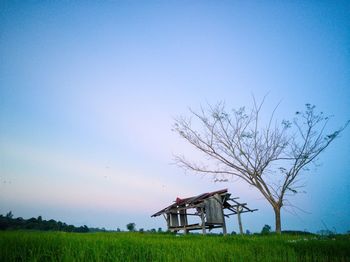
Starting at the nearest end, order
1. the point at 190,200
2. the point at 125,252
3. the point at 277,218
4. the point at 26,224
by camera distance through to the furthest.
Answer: the point at 125,252 < the point at 26,224 < the point at 277,218 < the point at 190,200

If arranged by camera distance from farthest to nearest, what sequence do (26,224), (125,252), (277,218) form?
(277,218)
(26,224)
(125,252)

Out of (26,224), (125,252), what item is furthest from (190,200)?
(125,252)

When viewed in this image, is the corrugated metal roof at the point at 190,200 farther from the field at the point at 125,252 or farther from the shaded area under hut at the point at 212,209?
the field at the point at 125,252

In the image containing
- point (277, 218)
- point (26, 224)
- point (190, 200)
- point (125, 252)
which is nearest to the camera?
point (125, 252)

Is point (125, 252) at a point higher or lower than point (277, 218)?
higher

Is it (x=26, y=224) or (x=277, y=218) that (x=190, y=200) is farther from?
(x=26, y=224)

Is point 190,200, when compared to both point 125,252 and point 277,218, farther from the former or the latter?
point 125,252

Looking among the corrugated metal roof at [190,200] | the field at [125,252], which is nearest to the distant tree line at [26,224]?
the field at [125,252]

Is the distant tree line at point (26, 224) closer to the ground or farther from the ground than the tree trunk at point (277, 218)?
farther from the ground

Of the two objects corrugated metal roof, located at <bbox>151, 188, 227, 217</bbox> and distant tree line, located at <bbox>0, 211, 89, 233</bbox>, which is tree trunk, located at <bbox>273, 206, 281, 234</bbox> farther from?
distant tree line, located at <bbox>0, 211, 89, 233</bbox>

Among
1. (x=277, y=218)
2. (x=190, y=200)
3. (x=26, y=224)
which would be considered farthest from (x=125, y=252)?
(x=190, y=200)

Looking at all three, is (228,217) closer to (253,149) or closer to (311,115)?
(253,149)

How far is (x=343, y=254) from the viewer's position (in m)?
5.09

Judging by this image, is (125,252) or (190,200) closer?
(125,252)
